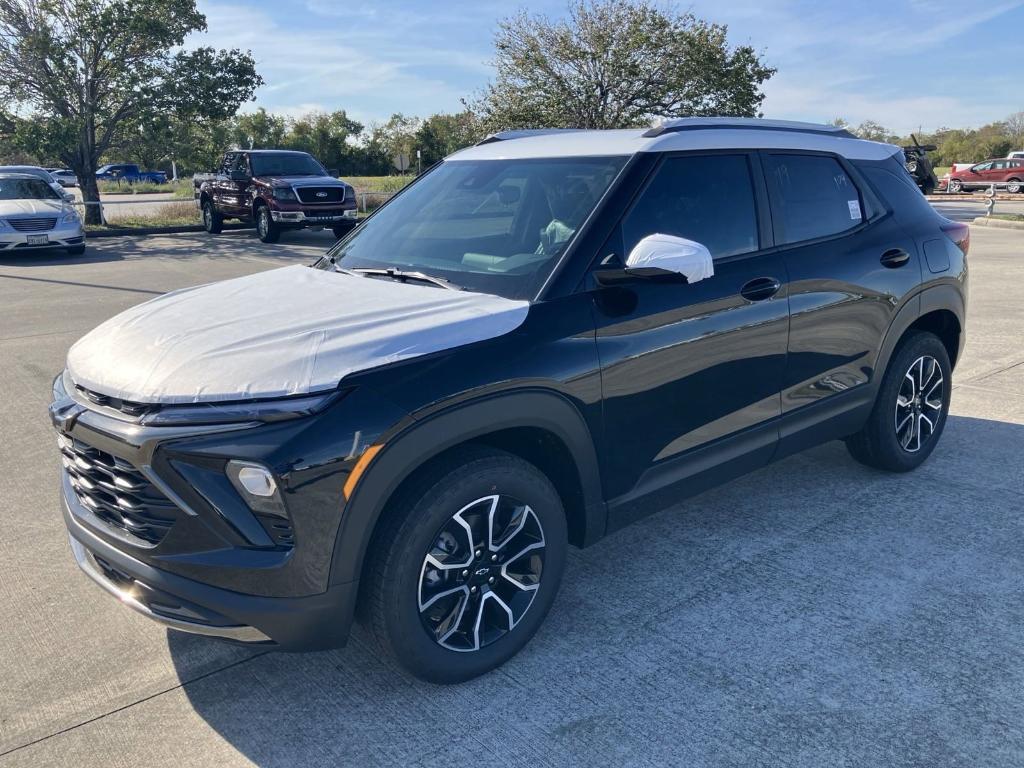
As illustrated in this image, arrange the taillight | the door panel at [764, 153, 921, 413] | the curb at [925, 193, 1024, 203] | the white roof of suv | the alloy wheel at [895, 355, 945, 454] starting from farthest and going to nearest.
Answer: the curb at [925, 193, 1024, 203]
the taillight
the alloy wheel at [895, 355, 945, 454]
the door panel at [764, 153, 921, 413]
the white roof of suv

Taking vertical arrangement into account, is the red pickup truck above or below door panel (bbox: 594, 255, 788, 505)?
above

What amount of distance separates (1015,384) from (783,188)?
12.6 feet

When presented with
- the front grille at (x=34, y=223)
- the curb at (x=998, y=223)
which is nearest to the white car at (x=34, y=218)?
the front grille at (x=34, y=223)

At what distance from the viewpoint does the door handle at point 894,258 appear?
4.20 m

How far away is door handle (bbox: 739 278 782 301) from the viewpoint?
353 cm

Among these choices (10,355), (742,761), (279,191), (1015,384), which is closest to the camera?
(742,761)

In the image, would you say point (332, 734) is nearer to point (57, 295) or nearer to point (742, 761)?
point (742, 761)

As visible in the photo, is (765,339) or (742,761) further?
(765,339)

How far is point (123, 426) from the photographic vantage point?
98.2 inches

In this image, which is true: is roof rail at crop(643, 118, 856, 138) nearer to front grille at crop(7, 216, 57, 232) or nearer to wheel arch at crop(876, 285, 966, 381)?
wheel arch at crop(876, 285, 966, 381)

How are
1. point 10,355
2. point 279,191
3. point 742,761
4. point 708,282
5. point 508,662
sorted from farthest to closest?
point 279,191
point 10,355
point 708,282
point 508,662
point 742,761

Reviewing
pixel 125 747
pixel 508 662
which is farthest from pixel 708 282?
pixel 125 747

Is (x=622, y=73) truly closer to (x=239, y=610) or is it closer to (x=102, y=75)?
(x=102, y=75)

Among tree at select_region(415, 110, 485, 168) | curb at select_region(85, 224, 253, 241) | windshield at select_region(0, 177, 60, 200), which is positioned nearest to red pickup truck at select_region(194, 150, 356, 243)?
curb at select_region(85, 224, 253, 241)
